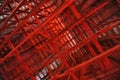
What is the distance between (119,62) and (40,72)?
21.9ft

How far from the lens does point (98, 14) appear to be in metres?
10.4

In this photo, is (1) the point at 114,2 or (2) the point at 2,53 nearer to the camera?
(1) the point at 114,2

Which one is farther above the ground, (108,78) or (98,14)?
(98,14)

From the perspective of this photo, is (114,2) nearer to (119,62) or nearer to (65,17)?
(119,62)

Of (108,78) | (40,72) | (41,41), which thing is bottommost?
(108,78)

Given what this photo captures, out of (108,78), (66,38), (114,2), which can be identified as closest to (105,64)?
(108,78)

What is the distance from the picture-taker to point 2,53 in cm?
1044

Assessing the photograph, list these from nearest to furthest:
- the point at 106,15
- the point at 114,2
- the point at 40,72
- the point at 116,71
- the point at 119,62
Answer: the point at 116,71, the point at 119,62, the point at 114,2, the point at 106,15, the point at 40,72

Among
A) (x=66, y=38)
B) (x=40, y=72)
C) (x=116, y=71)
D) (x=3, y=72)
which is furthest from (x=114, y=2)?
(x=3, y=72)

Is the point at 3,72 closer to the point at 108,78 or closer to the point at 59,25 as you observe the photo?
the point at 59,25

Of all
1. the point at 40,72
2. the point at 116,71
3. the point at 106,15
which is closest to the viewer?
the point at 116,71

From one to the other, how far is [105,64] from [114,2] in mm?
4290

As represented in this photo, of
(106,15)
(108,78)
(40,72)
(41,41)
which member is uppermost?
(41,41)

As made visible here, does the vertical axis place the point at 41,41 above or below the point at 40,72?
above
